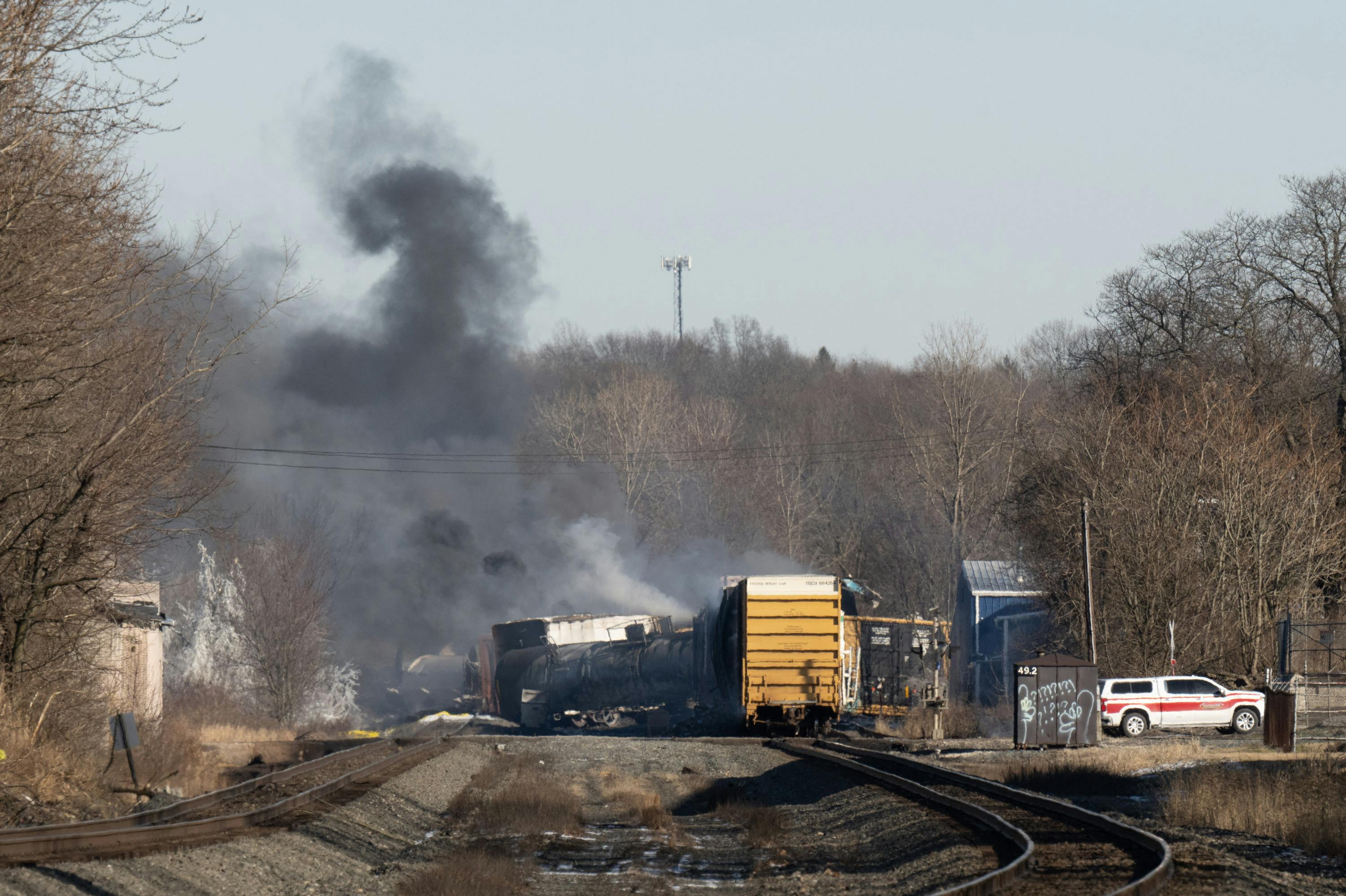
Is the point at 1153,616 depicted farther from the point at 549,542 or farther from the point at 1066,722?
the point at 549,542

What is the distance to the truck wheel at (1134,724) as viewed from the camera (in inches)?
1165

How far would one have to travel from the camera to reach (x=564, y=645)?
41.2 meters

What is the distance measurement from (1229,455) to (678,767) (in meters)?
22.3

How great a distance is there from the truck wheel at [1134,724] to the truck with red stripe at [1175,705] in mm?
10

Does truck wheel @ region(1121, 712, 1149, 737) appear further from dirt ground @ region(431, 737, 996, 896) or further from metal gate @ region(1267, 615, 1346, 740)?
dirt ground @ region(431, 737, 996, 896)

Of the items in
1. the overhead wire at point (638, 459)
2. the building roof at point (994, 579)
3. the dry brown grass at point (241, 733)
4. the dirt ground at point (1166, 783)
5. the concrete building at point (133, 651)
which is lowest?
the dry brown grass at point (241, 733)

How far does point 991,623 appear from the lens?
50656mm

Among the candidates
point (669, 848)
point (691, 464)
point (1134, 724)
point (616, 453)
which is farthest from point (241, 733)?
point (691, 464)

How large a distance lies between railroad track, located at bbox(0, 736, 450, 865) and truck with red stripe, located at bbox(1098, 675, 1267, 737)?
17.0 metres

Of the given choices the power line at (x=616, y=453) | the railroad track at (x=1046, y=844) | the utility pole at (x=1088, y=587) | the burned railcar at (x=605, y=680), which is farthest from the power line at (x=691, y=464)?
the railroad track at (x=1046, y=844)

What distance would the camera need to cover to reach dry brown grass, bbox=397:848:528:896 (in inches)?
420

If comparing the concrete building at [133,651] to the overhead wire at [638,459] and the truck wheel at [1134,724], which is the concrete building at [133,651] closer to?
the truck wheel at [1134,724]

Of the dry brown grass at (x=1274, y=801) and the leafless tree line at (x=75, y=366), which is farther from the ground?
the leafless tree line at (x=75, y=366)

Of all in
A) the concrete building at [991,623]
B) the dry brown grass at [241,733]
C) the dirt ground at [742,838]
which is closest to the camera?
the dirt ground at [742,838]
